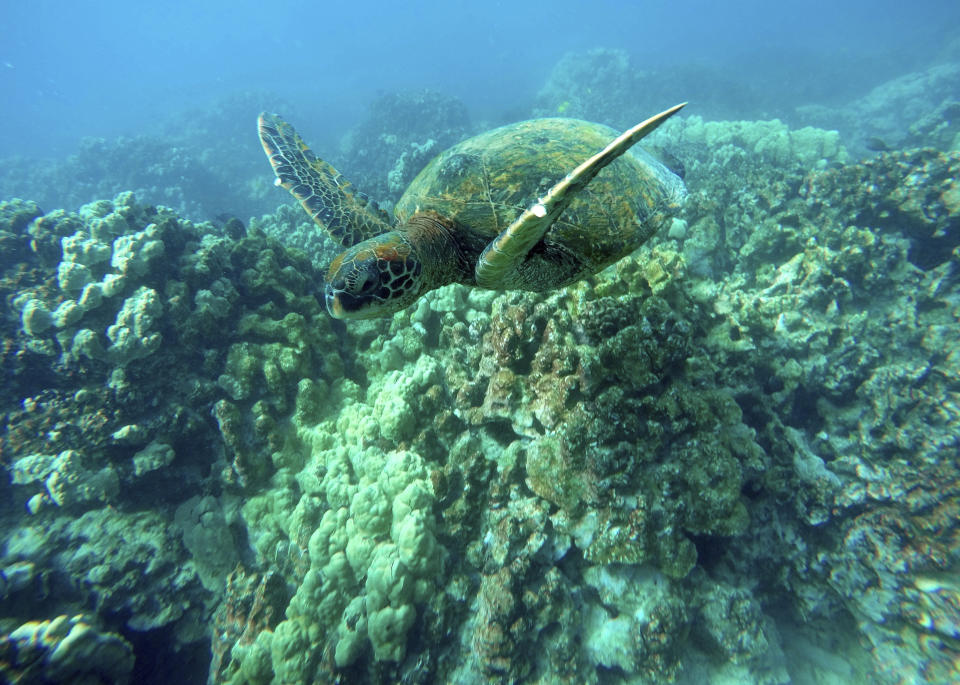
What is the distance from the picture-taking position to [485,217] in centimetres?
287

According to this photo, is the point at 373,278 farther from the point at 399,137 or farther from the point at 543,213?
the point at 399,137

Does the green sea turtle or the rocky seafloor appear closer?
the green sea turtle

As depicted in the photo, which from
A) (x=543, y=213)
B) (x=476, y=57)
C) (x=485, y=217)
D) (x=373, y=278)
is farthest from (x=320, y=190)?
(x=476, y=57)

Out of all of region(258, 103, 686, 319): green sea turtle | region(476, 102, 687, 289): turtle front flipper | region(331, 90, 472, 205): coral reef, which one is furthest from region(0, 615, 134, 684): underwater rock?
region(331, 90, 472, 205): coral reef

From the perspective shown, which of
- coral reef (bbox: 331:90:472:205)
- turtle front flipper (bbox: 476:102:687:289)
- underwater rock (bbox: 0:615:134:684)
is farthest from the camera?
coral reef (bbox: 331:90:472:205)

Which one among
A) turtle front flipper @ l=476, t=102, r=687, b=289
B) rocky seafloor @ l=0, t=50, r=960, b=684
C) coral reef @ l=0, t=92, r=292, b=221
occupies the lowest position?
→ rocky seafloor @ l=0, t=50, r=960, b=684

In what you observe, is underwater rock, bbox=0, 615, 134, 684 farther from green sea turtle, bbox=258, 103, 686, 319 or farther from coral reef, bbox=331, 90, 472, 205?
coral reef, bbox=331, 90, 472, 205

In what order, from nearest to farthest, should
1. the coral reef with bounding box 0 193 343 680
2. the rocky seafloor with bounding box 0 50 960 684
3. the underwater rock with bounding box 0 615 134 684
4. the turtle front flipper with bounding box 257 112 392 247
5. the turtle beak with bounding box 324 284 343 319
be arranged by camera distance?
the turtle beak with bounding box 324 284 343 319, the underwater rock with bounding box 0 615 134 684, the rocky seafloor with bounding box 0 50 960 684, the turtle front flipper with bounding box 257 112 392 247, the coral reef with bounding box 0 193 343 680

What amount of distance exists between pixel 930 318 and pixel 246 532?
7.72 meters

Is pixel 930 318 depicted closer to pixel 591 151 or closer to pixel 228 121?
pixel 591 151

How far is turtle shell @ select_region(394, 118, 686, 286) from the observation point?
2.85 meters

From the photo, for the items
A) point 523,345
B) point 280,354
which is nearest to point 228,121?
point 280,354

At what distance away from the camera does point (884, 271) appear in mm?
4680

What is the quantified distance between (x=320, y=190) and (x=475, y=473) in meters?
2.74
